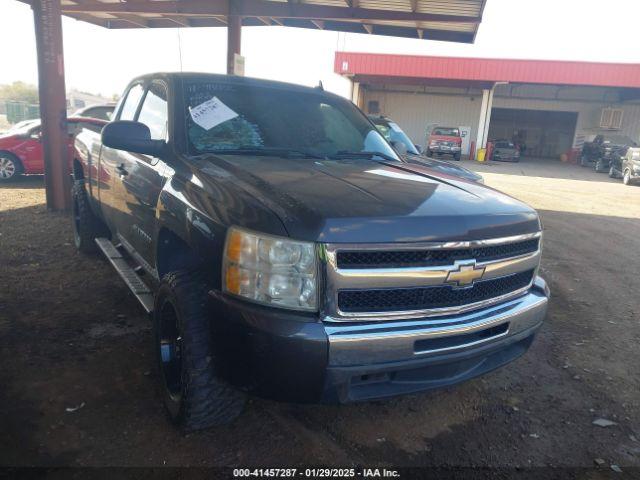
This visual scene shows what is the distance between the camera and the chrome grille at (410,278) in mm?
2016

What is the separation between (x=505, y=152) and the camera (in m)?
29.2

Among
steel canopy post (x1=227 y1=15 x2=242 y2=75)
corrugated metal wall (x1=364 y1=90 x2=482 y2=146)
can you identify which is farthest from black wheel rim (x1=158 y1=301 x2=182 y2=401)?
corrugated metal wall (x1=364 y1=90 x2=482 y2=146)

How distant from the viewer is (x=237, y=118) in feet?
10.5

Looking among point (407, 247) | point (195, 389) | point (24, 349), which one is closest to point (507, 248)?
point (407, 247)

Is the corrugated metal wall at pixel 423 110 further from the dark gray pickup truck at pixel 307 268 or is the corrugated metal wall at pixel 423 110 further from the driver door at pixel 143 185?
the dark gray pickup truck at pixel 307 268

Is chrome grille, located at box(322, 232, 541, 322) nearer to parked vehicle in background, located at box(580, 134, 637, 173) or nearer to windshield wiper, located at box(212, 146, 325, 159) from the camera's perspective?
windshield wiper, located at box(212, 146, 325, 159)

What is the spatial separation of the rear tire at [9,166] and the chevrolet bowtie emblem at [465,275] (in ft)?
36.1

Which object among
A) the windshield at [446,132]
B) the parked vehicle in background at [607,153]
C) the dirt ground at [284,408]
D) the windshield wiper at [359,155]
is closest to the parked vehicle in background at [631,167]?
the parked vehicle in background at [607,153]

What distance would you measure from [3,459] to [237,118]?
223cm

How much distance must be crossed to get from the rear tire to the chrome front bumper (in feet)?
35.6

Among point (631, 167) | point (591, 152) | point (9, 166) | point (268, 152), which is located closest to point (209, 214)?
point (268, 152)

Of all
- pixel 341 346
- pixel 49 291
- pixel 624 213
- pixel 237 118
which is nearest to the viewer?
pixel 341 346

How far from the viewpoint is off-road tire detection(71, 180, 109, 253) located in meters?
5.21

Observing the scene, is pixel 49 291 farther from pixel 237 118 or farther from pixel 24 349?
pixel 237 118
